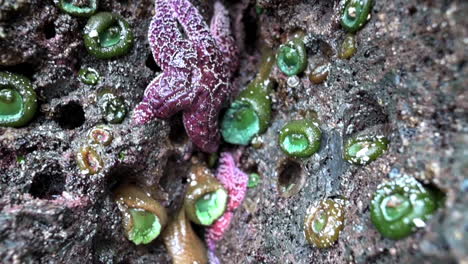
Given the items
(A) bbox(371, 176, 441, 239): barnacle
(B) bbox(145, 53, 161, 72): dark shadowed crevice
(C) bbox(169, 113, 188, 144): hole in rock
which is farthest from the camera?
(C) bbox(169, 113, 188, 144): hole in rock

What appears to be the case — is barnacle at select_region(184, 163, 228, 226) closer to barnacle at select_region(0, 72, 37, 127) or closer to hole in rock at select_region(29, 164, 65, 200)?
hole in rock at select_region(29, 164, 65, 200)

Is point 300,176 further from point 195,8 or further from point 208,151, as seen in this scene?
point 195,8

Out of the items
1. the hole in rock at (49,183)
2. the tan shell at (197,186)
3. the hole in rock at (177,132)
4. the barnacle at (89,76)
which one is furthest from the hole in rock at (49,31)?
the tan shell at (197,186)

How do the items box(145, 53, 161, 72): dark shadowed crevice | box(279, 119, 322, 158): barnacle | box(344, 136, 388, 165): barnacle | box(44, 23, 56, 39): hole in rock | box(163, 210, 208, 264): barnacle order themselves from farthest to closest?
1. box(163, 210, 208, 264): barnacle
2. box(145, 53, 161, 72): dark shadowed crevice
3. box(279, 119, 322, 158): barnacle
4. box(44, 23, 56, 39): hole in rock
5. box(344, 136, 388, 165): barnacle

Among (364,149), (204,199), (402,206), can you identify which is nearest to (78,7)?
(204,199)

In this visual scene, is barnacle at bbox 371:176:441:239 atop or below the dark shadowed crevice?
below

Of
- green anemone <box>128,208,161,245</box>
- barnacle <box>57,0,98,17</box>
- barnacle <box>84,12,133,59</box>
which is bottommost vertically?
green anemone <box>128,208,161,245</box>

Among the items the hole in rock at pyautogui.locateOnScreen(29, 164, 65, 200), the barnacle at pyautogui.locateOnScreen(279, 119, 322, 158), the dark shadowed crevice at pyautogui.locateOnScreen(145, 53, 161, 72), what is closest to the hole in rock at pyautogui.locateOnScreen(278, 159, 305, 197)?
the barnacle at pyautogui.locateOnScreen(279, 119, 322, 158)

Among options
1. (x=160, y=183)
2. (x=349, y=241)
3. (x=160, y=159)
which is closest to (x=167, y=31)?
(x=160, y=159)
